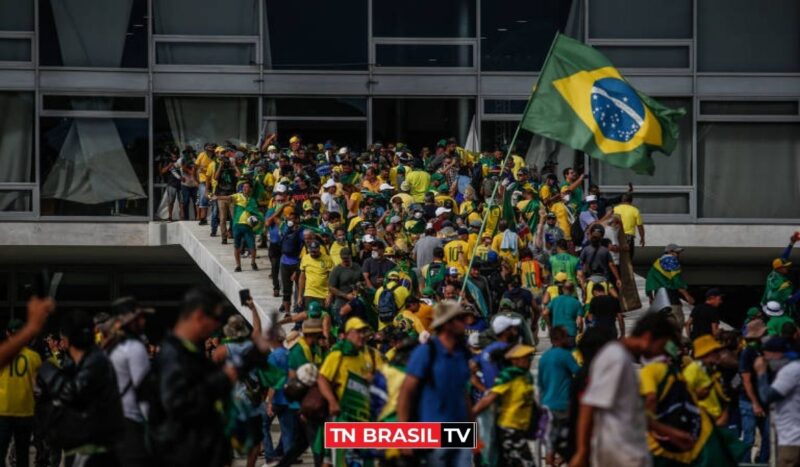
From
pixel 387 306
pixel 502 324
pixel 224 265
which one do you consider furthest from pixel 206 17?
pixel 502 324

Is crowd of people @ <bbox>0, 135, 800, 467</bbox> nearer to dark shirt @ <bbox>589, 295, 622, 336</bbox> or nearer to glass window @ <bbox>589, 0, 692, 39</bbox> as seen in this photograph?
dark shirt @ <bbox>589, 295, 622, 336</bbox>

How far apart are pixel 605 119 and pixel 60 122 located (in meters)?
19.7

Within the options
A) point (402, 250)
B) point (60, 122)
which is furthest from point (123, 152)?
point (402, 250)

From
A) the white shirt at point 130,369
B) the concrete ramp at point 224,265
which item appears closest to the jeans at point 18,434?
the white shirt at point 130,369

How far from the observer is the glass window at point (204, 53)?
35219mm

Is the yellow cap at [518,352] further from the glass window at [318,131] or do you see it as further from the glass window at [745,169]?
the glass window at [745,169]

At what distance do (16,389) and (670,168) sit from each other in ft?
72.7

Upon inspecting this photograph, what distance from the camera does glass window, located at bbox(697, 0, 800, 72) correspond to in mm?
35469

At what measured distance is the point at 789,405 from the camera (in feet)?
45.1

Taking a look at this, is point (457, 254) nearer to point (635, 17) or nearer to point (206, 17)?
point (635, 17)

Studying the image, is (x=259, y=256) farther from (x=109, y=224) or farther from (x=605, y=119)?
(x=605, y=119)

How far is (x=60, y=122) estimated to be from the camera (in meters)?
35.1

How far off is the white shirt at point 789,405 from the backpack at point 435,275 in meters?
7.80

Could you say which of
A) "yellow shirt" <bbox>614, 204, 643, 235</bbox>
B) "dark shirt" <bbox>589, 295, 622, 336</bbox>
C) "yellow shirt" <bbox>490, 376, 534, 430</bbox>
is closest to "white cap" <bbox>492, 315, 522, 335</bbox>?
"yellow shirt" <bbox>490, 376, 534, 430</bbox>
